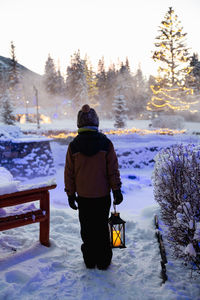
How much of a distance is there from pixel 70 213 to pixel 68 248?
77.8 inches

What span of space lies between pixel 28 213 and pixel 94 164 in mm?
1241

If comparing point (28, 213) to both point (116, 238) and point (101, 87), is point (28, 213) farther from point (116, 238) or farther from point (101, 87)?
point (101, 87)

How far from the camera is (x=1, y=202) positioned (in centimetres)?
327

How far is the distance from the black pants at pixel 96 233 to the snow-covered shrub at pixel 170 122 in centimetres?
2527

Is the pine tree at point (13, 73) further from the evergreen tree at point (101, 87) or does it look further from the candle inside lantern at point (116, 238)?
the candle inside lantern at point (116, 238)

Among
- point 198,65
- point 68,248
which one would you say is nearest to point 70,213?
point 68,248

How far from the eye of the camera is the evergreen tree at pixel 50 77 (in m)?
51.8

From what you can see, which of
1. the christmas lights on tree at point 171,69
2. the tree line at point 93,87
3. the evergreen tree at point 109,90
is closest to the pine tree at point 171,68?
the christmas lights on tree at point 171,69

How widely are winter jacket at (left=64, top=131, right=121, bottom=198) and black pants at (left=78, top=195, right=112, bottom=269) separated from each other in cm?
16

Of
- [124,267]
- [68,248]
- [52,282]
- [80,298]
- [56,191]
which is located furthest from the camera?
[56,191]

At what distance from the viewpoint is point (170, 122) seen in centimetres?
2736

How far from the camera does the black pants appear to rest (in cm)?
337

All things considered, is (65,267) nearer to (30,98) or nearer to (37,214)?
(37,214)

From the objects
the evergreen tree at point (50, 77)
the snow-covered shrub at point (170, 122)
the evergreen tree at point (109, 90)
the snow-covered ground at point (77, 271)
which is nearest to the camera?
the snow-covered ground at point (77, 271)
